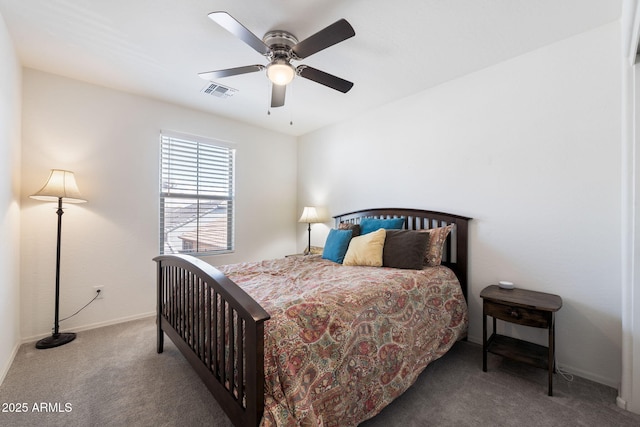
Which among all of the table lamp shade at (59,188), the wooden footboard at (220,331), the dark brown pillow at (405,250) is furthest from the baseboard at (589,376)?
the table lamp shade at (59,188)

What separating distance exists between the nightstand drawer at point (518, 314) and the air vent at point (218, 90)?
3.21m

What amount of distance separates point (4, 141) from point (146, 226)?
56.6 inches

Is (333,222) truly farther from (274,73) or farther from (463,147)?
(274,73)

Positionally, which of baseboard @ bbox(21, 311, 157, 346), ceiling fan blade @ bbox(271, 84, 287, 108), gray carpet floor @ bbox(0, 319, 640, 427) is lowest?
gray carpet floor @ bbox(0, 319, 640, 427)

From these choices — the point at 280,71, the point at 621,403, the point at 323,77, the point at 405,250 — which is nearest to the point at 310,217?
the point at 405,250

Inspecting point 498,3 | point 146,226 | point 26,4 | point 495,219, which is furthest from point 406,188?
point 26,4

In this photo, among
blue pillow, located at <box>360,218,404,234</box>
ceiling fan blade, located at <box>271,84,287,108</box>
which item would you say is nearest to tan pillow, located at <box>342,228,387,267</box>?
blue pillow, located at <box>360,218,404,234</box>

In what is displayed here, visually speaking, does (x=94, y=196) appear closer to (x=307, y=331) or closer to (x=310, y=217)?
(x=310, y=217)

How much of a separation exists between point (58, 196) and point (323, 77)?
2.58 metres

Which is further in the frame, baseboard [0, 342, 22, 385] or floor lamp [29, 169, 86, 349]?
floor lamp [29, 169, 86, 349]

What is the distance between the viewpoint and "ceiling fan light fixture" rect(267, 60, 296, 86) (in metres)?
2.01

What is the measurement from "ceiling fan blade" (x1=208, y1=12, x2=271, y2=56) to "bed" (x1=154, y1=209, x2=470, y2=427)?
4.73 feet

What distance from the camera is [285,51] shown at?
2084 millimetres

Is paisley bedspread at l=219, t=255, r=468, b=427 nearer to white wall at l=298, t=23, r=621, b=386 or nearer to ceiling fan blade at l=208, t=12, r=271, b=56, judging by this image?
white wall at l=298, t=23, r=621, b=386
